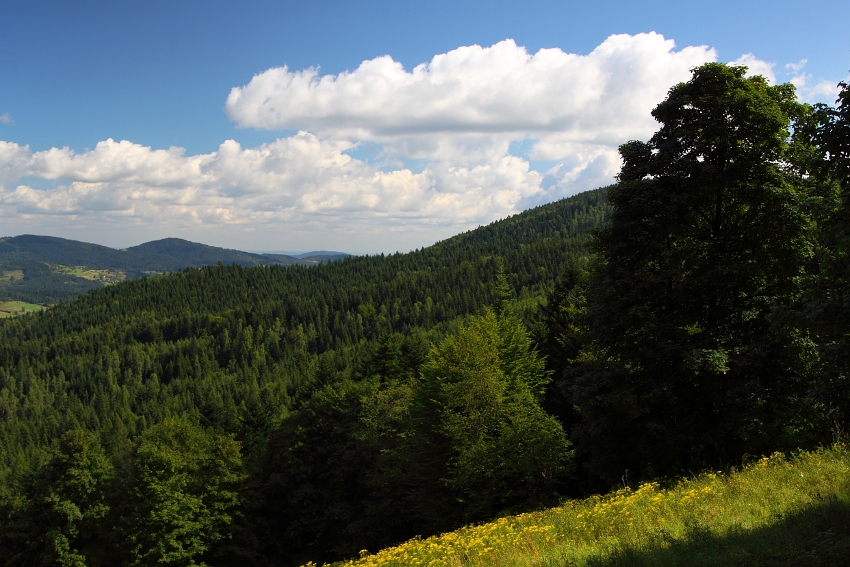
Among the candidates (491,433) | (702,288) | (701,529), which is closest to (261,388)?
(491,433)

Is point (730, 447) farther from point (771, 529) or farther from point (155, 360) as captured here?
point (155, 360)

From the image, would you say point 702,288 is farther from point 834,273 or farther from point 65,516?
point 65,516

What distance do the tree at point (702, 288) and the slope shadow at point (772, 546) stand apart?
4.39 m

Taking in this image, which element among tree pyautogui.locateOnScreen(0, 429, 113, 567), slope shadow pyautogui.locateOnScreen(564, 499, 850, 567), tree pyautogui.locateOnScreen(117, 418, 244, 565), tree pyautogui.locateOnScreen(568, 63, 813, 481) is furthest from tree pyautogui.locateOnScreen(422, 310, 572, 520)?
tree pyautogui.locateOnScreen(0, 429, 113, 567)

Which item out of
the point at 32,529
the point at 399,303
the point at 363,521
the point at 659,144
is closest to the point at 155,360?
the point at 399,303

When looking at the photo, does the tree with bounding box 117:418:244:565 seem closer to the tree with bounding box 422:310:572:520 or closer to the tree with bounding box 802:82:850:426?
the tree with bounding box 422:310:572:520

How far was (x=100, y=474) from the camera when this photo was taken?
38.1 metres

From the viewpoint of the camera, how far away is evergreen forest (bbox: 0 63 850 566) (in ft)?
39.5

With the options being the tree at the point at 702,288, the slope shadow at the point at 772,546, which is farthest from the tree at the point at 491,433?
the slope shadow at the point at 772,546

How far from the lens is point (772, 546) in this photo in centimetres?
721

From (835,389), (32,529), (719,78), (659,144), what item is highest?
(719,78)

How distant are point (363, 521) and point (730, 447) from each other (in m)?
24.0

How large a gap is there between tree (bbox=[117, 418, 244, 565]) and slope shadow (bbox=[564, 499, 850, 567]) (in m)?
33.4

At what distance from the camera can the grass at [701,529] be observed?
23.6ft
